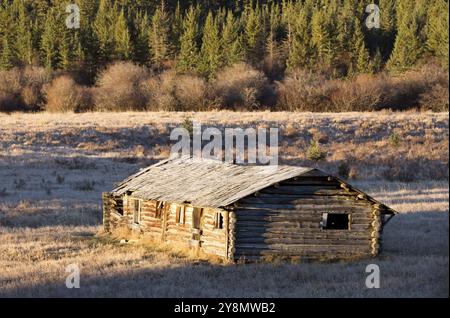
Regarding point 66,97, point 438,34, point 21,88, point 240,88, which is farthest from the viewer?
point 21,88

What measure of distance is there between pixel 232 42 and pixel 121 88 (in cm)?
1691

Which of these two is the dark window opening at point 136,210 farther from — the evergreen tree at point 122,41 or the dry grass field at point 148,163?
the evergreen tree at point 122,41

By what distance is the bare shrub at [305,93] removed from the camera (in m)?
73.4

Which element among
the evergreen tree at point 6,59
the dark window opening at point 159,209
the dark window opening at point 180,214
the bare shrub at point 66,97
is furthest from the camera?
the evergreen tree at point 6,59

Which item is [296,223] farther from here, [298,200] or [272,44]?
[272,44]

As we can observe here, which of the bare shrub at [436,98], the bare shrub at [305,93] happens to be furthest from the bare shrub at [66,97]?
the bare shrub at [436,98]

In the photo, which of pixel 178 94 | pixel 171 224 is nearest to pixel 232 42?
pixel 178 94

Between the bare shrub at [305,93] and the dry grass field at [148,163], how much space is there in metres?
10.3

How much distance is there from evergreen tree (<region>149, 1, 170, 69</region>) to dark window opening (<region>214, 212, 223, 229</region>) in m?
68.4

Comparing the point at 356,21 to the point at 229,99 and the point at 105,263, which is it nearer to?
the point at 229,99

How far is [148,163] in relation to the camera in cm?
4609

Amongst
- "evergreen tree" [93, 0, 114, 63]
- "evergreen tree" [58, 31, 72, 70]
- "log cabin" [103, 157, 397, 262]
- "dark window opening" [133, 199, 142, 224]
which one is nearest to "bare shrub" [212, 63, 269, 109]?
"evergreen tree" [93, 0, 114, 63]

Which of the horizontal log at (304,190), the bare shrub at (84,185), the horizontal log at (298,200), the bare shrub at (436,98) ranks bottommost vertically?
the bare shrub at (84,185)

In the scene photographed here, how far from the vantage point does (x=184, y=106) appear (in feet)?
241
